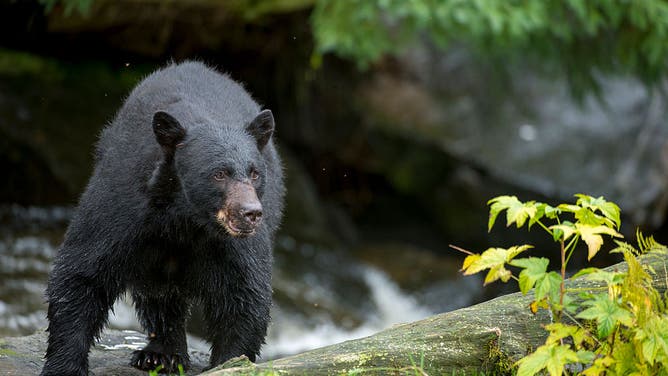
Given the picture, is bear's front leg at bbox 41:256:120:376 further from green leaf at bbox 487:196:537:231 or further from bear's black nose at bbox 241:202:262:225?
green leaf at bbox 487:196:537:231

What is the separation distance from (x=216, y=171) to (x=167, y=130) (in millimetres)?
342

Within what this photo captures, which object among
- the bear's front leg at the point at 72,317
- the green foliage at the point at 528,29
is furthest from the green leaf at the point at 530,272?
the green foliage at the point at 528,29

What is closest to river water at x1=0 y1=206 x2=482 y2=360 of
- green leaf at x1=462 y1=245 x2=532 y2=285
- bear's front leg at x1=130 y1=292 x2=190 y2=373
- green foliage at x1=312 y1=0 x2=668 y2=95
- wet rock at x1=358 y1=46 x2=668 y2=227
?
wet rock at x1=358 y1=46 x2=668 y2=227

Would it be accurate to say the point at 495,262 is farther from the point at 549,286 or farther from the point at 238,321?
Result: the point at 238,321

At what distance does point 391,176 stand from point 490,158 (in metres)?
1.81

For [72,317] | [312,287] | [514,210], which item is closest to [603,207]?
[514,210]

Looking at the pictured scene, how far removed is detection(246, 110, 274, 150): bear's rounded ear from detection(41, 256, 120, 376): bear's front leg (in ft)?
3.49

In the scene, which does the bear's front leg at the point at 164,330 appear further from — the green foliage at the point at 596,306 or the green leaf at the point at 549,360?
the green leaf at the point at 549,360

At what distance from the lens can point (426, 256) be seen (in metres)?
13.1

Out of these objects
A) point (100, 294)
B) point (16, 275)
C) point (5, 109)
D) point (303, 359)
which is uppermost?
point (5, 109)

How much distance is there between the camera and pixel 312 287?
35.3ft

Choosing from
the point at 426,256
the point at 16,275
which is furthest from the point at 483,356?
the point at 426,256

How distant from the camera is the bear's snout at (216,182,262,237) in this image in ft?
13.8

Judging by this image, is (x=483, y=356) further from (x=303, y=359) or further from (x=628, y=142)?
(x=628, y=142)
